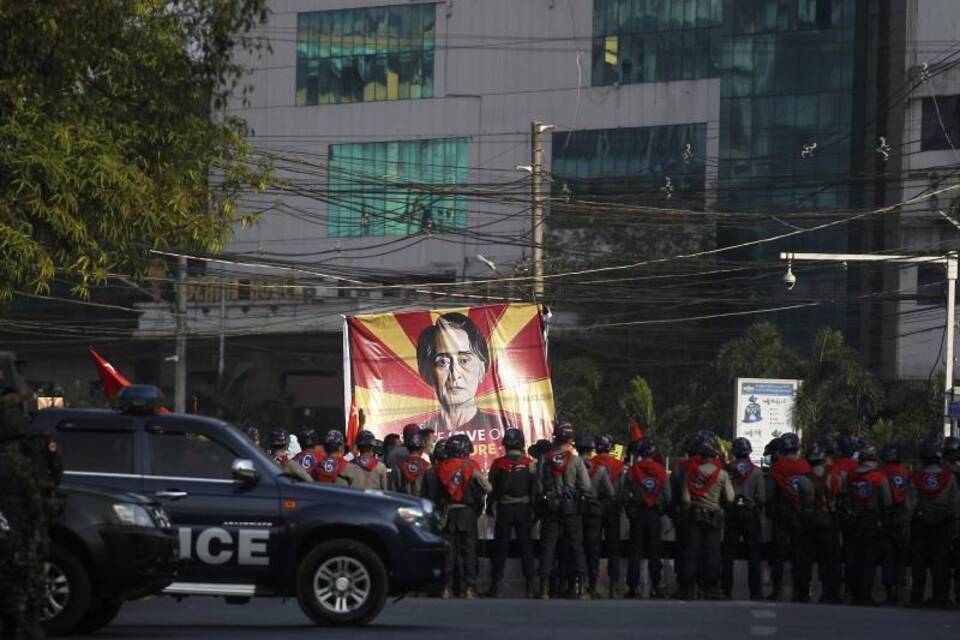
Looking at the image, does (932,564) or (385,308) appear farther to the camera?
(385,308)

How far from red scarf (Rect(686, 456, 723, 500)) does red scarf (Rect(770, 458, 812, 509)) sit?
72cm

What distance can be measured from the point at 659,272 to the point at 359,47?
21591 millimetres

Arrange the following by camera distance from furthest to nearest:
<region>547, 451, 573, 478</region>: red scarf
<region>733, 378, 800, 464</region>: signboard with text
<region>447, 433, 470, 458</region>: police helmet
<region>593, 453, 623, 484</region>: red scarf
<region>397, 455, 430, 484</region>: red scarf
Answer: <region>733, 378, 800, 464</region>: signboard with text
<region>397, 455, 430, 484</region>: red scarf
<region>593, 453, 623, 484</region>: red scarf
<region>547, 451, 573, 478</region>: red scarf
<region>447, 433, 470, 458</region>: police helmet

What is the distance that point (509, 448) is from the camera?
21328 millimetres

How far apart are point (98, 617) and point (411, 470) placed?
288 inches

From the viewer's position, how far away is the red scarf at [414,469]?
21.7 m

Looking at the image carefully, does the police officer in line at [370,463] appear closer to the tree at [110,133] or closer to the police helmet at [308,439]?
the police helmet at [308,439]

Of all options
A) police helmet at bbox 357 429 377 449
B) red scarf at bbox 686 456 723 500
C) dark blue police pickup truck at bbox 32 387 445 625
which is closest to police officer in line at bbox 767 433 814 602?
red scarf at bbox 686 456 723 500

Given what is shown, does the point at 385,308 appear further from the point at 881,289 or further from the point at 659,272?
the point at 881,289

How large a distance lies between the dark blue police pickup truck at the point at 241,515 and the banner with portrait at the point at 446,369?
38.9 feet

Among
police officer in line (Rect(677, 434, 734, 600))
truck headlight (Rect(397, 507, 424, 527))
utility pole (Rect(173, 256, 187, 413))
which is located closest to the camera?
truck headlight (Rect(397, 507, 424, 527))

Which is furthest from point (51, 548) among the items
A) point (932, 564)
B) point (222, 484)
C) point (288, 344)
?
point (288, 344)

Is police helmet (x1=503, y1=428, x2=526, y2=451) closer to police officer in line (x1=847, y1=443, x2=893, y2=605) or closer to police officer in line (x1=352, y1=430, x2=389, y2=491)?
police officer in line (x1=352, y1=430, x2=389, y2=491)

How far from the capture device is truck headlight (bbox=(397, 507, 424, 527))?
50.9ft
